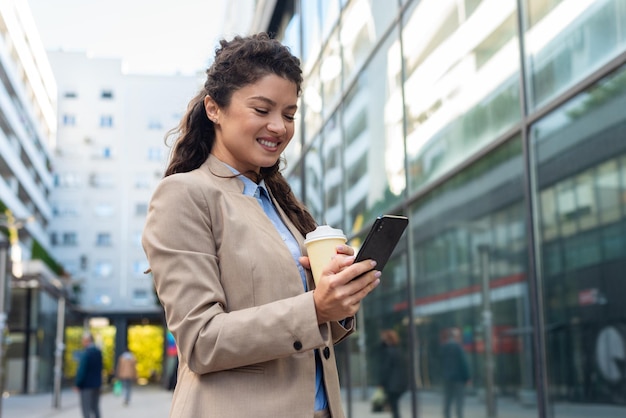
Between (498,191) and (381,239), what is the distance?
497 cm

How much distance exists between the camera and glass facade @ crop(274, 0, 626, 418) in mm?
5043

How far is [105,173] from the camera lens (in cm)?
6494

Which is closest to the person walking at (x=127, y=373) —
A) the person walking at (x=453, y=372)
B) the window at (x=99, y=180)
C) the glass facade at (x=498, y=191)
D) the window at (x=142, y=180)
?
the glass facade at (x=498, y=191)

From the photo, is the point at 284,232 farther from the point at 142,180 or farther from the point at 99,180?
the point at 99,180

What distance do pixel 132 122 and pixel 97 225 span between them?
27.2 feet

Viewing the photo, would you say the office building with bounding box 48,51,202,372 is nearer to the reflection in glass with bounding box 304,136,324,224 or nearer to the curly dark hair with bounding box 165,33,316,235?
the reflection in glass with bounding box 304,136,324,224

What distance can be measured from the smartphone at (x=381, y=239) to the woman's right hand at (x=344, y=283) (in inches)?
0.6

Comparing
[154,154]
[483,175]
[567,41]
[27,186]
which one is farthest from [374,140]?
[154,154]

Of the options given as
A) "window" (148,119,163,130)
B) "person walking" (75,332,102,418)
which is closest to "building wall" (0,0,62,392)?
"window" (148,119,163,130)

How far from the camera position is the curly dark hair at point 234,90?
197 centimetres

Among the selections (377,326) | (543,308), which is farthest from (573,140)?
(377,326)

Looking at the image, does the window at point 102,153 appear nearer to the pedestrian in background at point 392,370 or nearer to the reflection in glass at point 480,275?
the pedestrian in background at point 392,370

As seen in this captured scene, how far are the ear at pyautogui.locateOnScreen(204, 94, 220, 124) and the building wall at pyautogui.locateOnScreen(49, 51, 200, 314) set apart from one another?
61.7m

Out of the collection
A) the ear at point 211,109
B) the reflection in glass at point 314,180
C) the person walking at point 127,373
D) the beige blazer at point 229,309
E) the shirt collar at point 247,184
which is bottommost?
the person walking at point 127,373
